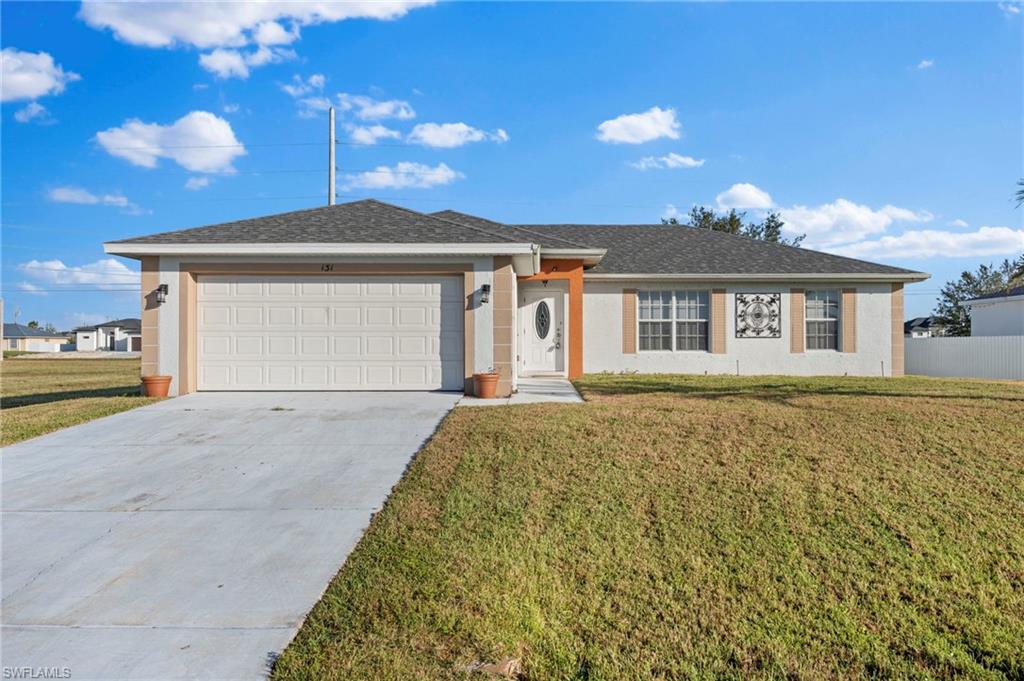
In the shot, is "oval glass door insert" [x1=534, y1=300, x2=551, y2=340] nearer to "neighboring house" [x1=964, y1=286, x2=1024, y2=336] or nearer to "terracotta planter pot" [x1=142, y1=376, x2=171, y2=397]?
"terracotta planter pot" [x1=142, y1=376, x2=171, y2=397]

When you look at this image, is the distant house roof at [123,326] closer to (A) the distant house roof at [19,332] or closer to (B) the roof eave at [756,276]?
(A) the distant house roof at [19,332]

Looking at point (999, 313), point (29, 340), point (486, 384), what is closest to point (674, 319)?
point (486, 384)

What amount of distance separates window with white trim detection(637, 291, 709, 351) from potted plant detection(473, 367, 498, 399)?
7391 mm

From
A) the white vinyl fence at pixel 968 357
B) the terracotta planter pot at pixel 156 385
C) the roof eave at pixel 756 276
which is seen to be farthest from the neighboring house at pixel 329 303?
the white vinyl fence at pixel 968 357

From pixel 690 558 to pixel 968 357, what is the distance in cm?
1996

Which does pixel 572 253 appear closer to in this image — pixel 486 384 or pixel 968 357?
pixel 486 384

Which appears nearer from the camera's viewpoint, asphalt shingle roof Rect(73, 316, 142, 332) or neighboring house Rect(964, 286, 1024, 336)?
neighboring house Rect(964, 286, 1024, 336)

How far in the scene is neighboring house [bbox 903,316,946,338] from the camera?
38612mm

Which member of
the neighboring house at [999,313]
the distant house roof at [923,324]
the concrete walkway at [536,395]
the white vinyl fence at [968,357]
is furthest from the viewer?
the distant house roof at [923,324]

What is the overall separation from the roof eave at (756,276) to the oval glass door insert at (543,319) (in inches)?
73.7

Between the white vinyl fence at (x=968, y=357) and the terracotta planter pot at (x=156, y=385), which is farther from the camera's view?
the white vinyl fence at (x=968, y=357)

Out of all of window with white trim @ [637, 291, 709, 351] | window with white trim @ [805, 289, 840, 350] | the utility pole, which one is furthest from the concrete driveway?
the utility pole

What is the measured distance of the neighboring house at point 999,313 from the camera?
77.0 feet

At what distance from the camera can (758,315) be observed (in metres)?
17.0
